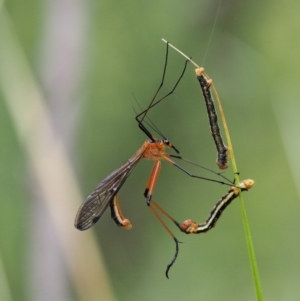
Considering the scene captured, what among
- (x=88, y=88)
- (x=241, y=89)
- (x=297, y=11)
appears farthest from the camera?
(x=88, y=88)

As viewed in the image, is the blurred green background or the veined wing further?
the blurred green background

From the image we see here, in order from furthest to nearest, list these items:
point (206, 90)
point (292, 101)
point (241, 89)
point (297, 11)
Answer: point (241, 89), point (297, 11), point (292, 101), point (206, 90)

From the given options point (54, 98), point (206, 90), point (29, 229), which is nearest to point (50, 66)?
point (54, 98)

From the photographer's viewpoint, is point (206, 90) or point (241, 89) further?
point (241, 89)

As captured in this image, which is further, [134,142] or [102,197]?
[134,142]

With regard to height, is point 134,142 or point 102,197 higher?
point 134,142

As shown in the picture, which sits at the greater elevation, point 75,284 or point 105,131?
point 105,131

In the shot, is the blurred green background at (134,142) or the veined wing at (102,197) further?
the blurred green background at (134,142)

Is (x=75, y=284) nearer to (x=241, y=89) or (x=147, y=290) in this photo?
(x=147, y=290)
